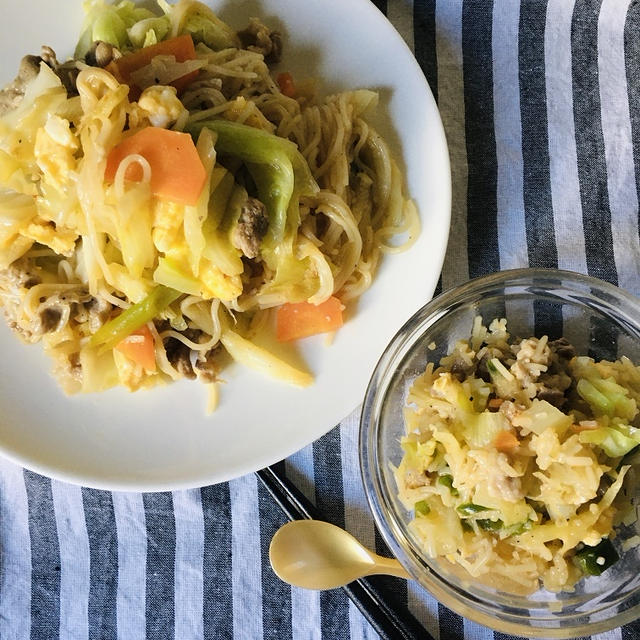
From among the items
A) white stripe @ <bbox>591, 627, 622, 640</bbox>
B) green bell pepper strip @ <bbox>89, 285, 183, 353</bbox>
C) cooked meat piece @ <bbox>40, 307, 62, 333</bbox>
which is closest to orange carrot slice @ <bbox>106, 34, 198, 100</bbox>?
green bell pepper strip @ <bbox>89, 285, 183, 353</bbox>

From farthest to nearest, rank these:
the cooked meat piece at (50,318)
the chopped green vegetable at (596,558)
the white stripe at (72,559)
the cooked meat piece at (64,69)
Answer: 1. the white stripe at (72,559)
2. the cooked meat piece at (50,318)
3. the cooked meat piece at (64,69)
4. the chopped green vegetable at (596,558)

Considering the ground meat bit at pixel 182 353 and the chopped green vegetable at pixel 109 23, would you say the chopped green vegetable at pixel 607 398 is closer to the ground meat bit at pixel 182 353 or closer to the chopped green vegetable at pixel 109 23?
the ground meat bit at pixel 182 353

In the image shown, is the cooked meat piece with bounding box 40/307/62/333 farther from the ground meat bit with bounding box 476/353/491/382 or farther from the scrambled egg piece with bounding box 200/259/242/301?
the ground meat bit with bounding box 476/353/491/382

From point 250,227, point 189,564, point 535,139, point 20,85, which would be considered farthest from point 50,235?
point 535,139

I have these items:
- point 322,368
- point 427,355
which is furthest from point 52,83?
point 427,355

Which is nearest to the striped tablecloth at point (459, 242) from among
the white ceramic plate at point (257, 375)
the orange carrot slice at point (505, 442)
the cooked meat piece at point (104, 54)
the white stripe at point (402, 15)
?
the white stripe at point (402, 15)
